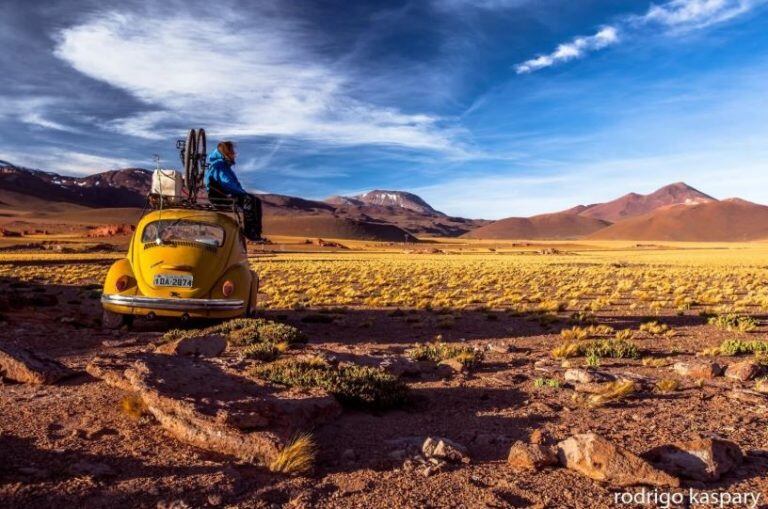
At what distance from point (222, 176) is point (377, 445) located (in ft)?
25.5

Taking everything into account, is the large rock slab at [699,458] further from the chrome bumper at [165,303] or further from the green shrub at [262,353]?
the chrome bumper at [165,303]

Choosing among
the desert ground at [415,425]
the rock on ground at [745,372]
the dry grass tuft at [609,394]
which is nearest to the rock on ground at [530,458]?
the desert ground at [415,425]

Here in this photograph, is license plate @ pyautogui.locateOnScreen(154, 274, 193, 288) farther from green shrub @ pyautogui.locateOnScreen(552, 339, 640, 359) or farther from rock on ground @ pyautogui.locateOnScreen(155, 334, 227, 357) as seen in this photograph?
green shrub @ pyautogui.locateOnScreen(552, 339, 640, 359)

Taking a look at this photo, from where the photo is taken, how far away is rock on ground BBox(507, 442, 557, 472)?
13.5 ft

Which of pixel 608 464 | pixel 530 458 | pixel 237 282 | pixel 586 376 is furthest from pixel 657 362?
pixel 237 282

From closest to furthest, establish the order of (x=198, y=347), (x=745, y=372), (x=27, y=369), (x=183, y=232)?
(x=27, y=369) → (x=745, y=372) → (x=198, y=347) → (x=183, y=232)

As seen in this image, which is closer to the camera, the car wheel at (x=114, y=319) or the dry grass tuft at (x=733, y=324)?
the car wheel at (x=114, y=319)

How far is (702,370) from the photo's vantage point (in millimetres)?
7551

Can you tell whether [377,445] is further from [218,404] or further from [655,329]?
[655,329]

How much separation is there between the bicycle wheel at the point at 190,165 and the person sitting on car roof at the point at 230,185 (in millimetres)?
315

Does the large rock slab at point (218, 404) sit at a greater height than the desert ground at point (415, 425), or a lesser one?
greater

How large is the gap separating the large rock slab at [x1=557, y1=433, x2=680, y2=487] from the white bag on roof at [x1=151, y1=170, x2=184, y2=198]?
8899 mm

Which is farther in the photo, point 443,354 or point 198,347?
point 443,354

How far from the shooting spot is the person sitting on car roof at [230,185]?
1100 cm
